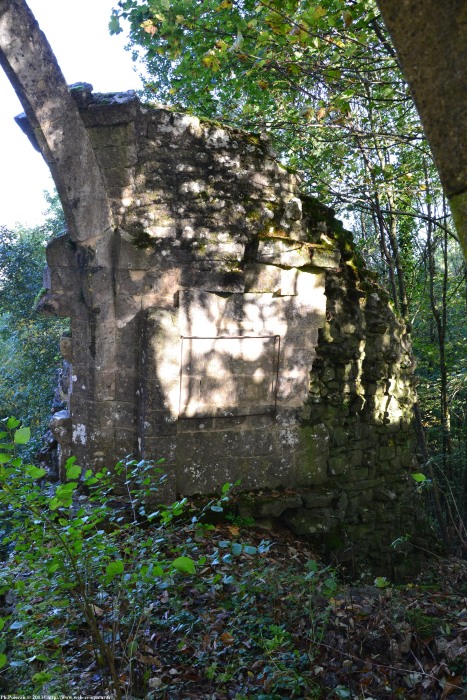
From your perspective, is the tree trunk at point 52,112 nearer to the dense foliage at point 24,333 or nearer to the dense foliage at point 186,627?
the dense foliage at point 186,627

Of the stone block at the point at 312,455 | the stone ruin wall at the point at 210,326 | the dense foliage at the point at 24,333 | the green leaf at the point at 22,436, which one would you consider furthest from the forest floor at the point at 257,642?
the dense foliage at the point at 24,333

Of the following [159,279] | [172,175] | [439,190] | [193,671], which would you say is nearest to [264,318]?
[159,279]

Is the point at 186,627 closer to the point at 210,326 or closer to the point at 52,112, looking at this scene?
the point at 210,326

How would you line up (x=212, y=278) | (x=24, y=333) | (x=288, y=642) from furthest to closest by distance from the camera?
(x=24, y=333), (x=212, y=278), (x=288, y=642)

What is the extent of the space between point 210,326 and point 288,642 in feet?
8.23

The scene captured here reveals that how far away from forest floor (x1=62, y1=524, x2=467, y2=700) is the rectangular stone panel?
1410 millimetres

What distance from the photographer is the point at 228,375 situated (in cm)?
488

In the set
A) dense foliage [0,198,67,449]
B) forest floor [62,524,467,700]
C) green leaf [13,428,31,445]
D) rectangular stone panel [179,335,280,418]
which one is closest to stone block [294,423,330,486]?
rectangular stone panel [179,335,280,418]

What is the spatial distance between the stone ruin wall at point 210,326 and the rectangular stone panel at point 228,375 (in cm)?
1

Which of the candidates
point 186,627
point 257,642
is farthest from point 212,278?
point 257,642

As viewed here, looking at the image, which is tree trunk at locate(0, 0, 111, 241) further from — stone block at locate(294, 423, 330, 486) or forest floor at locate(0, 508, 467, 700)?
forest floor at locate(0, 508, 467, 700)

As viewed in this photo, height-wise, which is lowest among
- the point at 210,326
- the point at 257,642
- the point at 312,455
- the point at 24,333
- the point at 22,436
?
the point at 257,642

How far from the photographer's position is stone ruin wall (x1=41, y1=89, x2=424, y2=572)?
15.1 ft

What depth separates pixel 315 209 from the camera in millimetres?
5375
